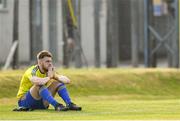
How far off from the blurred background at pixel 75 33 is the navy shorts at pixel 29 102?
938 centimetres

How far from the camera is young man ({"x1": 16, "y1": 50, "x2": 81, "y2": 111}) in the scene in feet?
47.9

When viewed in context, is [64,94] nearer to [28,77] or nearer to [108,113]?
[28,77]

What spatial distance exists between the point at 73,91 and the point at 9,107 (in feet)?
11.3

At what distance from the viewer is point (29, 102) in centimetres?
1501

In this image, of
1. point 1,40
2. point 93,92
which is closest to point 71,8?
point 1,40

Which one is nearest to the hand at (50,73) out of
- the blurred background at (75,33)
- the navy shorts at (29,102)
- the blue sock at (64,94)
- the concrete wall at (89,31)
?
the blue sock at (64,94)

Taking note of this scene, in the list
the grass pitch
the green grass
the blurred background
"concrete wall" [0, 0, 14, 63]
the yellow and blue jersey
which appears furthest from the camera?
"concrete wall" [0, 0, 14, 63]

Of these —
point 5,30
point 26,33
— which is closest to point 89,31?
point 26,33

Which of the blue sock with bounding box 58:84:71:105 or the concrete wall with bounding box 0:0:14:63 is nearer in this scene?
the blue sock with bounding box 58:84:71:105

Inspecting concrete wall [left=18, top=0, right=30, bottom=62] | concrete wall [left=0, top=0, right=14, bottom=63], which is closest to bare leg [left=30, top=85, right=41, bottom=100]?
concrete wall [left=18, top=0, right=30, bottom=62]

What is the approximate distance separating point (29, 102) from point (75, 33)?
1053 centimetres

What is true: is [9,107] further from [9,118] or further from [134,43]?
[134,43]

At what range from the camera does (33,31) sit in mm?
27094

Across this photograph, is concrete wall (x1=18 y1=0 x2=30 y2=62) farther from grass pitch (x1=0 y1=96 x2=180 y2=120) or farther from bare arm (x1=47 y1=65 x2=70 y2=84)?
bare arm (x1=47 y1=65 x2=70 y2=84)
